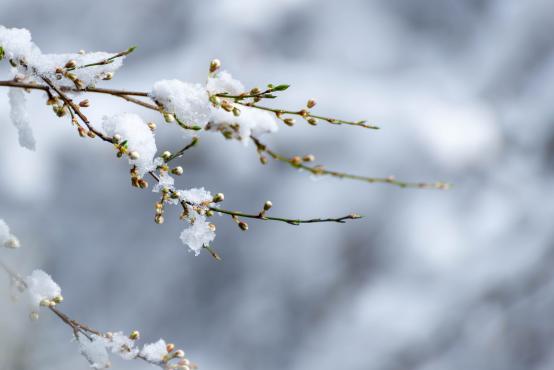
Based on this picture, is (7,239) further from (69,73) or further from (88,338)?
(69,73)

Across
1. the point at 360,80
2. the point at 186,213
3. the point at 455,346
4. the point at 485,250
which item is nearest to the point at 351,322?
the point at 455,346

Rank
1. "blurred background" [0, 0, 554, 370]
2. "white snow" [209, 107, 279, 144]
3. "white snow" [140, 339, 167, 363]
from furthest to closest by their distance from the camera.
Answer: "blurred background" [0, 0, 554, 370]
"white snow" [140, 339, 167, 363]
"white snow" [209, 107, 279, 144]

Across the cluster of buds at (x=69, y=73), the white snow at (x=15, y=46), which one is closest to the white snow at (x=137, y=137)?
the cluster of buds at (x=69, y=73)

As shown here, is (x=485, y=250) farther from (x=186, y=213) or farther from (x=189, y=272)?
(x=186, y=213)

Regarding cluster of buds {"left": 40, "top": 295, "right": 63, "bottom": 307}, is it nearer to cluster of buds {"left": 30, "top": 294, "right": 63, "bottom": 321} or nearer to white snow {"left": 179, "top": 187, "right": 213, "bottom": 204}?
cluster of buds {"left": 30, "top": 294, "right": 63, "bottom": 321}

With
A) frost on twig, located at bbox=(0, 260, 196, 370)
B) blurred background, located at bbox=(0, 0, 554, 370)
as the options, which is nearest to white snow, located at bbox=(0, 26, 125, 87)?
frost on twig, located at bbox=(0, 260, 196, 370)

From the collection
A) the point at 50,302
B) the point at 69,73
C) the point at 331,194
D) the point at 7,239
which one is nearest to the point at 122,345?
the point at 50,302
